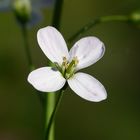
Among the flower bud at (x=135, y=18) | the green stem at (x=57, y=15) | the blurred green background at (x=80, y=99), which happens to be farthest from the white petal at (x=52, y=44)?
the blurred green background at (x=80, y=99)

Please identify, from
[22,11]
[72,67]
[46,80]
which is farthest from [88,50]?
[22,11]

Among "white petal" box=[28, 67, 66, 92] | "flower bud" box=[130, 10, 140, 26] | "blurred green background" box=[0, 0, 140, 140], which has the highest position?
"white petal" box=[28, 67, 66, 92]

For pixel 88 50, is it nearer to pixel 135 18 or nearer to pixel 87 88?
pixel 87 88

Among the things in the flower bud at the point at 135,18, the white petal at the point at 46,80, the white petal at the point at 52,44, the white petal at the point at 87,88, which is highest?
the white petal at the point at 52,44

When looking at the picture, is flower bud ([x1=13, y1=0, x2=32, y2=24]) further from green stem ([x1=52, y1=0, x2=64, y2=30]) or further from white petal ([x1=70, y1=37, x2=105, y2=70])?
white petal ([x1=70, y1=37, x2=105, y2=70])

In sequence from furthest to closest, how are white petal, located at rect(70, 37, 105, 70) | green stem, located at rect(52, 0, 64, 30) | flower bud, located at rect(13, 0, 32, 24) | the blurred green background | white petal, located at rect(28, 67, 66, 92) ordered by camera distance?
1. the blurred green background
2. flower bud, located at rect(13, 0, 32, 24)
3. green stem, located at rect(52, 0, 64, 30)
4. white petal, located at rect(70, 37, 105, 70)
5. white petal, located at rect(28, 67, 66, 92)

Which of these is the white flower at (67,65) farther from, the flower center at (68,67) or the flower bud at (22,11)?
the flower bud at (22,11)

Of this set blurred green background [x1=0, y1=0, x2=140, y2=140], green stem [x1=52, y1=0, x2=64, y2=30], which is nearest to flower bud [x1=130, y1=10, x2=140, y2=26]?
green stem [x1=52, y1=0, x2=64, y2=30]
